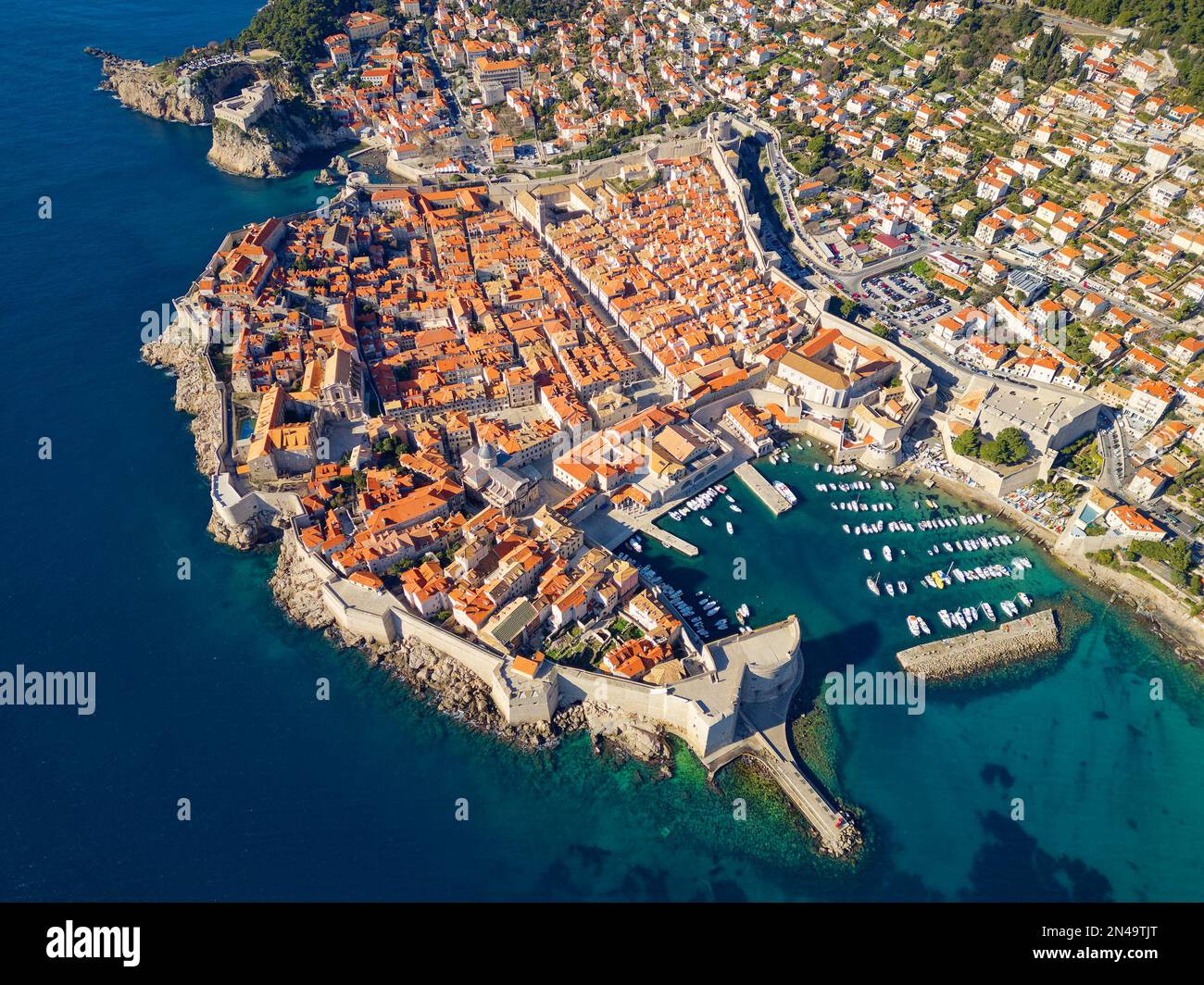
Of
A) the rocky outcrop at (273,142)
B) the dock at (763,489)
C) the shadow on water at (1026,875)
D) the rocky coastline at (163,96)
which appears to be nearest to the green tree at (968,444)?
the dock at (763,489)

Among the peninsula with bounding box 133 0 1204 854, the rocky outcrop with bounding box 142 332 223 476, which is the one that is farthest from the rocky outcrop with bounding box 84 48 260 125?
the rocky outcrop with bounding box 142 332 223 476

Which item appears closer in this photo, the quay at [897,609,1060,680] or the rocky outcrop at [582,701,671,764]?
the rocky outcrop at [582,701,671,764]

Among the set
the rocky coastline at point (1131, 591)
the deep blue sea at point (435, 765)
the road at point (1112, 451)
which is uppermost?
the road at point (1112, 451)

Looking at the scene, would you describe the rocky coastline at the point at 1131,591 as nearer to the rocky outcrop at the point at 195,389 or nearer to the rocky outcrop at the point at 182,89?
the rocky outcrop at the point at 195,389

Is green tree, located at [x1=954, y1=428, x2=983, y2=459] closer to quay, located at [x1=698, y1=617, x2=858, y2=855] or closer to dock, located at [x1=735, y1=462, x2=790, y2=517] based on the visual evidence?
dock, located at [x1=735, y1=462, x2=790, y2=517]

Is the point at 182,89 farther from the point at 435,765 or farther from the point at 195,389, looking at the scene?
the point at 435,765
